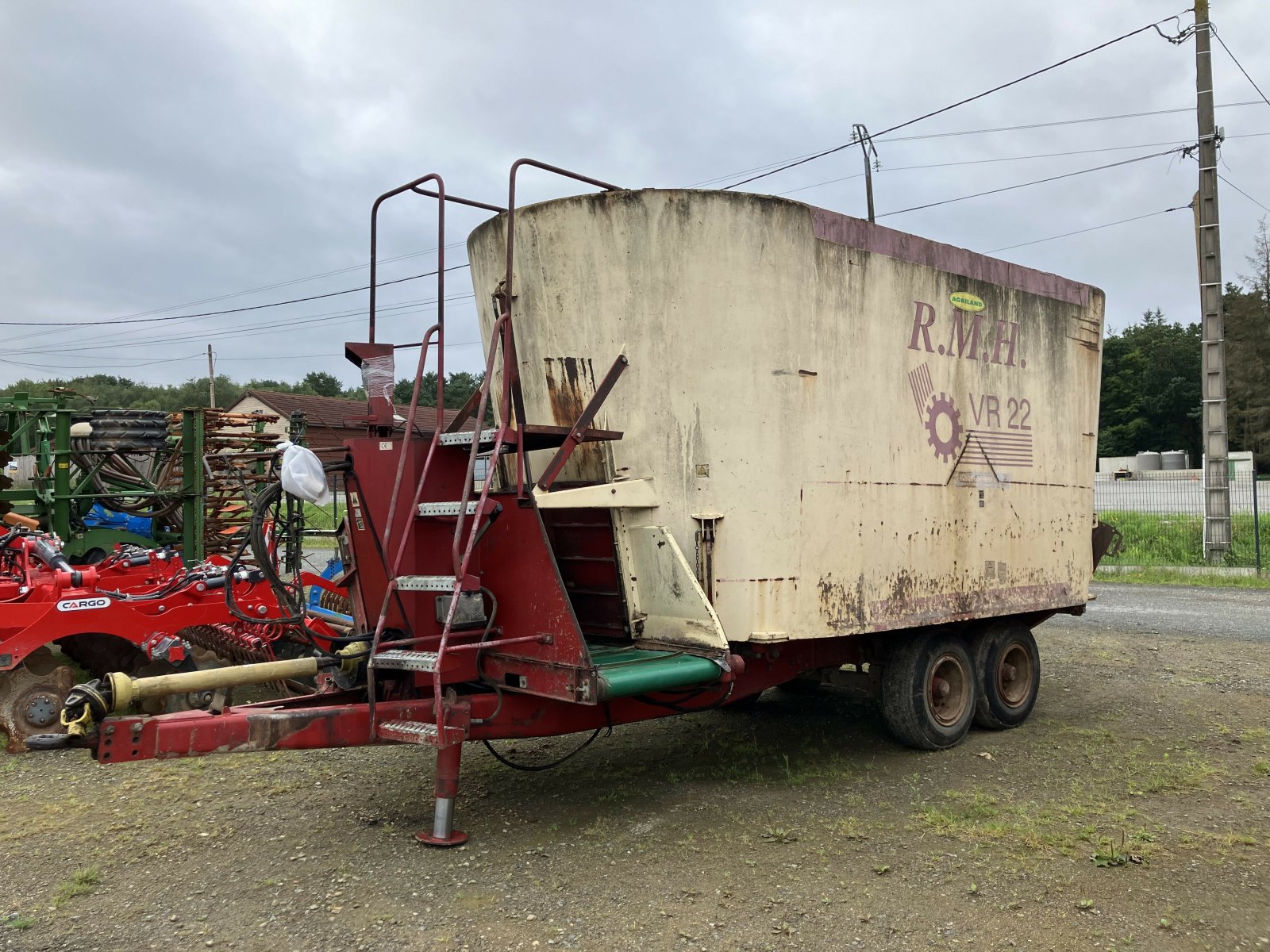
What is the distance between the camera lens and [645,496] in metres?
5.08

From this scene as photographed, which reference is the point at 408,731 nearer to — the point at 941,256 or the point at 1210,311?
the point at 941,256

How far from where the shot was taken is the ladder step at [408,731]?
13.9 feet

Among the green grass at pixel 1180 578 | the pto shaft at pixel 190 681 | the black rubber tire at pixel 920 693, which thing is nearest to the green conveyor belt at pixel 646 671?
the pto shaft at pixel 190 681

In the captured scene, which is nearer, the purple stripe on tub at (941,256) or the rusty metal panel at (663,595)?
the rusty metal panel at (663,595)

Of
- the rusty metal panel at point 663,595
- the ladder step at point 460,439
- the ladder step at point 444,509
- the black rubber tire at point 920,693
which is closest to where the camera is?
the ladder step at point 444,509

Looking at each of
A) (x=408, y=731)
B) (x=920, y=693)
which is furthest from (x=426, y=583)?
(x=920, y=693)

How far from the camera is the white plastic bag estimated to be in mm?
4797

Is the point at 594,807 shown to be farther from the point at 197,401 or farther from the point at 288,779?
the point at 197,401

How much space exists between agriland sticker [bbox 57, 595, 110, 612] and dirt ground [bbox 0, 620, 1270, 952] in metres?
0.93

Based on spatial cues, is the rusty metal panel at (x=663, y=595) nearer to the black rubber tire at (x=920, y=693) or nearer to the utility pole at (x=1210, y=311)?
the black rubber tire at (x=920, y=693)

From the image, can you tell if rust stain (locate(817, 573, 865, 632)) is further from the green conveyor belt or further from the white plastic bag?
the white plastic bag

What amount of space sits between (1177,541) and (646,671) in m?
16.8

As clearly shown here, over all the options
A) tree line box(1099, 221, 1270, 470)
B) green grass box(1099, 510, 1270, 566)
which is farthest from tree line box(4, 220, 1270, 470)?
green grass box(1099, 510, 1270, 566)

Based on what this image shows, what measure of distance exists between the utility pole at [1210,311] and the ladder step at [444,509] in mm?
16265
